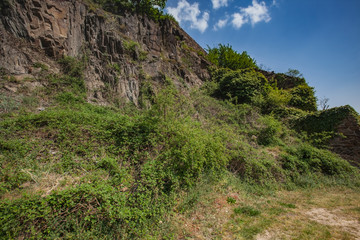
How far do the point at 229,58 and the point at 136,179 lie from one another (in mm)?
25979

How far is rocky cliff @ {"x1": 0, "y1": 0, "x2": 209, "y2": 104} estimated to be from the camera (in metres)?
8.81

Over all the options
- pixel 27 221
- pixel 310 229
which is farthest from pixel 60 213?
pixel 310 229

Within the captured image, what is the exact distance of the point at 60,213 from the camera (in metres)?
2.74

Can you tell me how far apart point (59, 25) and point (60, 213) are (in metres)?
13.8

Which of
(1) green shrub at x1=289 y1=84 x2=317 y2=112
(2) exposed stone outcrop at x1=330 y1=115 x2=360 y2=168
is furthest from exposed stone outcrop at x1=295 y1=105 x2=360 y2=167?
(1) green shrub at x1=289 y1=84 x2=317 y2=112

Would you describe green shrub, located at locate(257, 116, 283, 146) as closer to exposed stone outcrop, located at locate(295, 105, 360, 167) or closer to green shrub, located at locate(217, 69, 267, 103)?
exposed stone outcrop, located at locate(295, 105, 360, 167)

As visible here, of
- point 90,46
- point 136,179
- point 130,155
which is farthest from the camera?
point 90,46

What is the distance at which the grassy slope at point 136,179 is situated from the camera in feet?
9.45

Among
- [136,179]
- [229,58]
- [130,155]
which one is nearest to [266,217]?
[136,179]

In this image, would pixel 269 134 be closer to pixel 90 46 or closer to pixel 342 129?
pixel 342 129

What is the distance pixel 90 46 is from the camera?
11.9 metres

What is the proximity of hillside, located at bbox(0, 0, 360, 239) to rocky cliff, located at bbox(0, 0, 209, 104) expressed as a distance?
9 cm

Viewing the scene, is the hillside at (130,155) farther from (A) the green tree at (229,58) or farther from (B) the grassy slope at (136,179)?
(A) the green tree at (229,58)

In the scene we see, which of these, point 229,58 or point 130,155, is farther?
point 229,58
